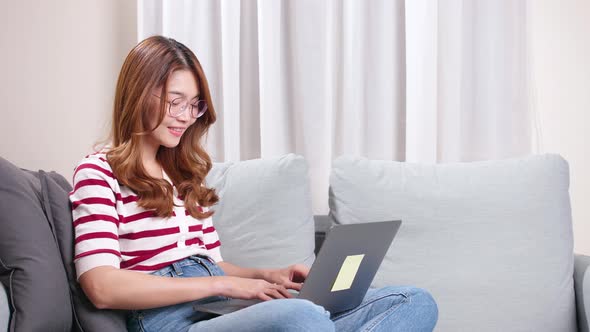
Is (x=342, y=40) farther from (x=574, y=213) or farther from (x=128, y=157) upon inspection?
(x=128, y=157)

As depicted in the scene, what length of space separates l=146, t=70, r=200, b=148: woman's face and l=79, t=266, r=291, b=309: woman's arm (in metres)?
0.35

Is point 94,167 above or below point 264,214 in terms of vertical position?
above

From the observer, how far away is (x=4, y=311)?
135 cm

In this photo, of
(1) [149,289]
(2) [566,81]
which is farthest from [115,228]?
(2) [566,81]

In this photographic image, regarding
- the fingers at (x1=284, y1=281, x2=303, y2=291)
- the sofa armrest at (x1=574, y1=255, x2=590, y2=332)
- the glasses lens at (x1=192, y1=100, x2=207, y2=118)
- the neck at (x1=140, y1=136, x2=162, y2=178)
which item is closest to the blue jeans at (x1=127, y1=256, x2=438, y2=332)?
the fingers at (x1=284, y1=281, x2=303, y2=291)

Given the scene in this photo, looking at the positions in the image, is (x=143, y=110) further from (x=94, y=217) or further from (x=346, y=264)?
(x=346, y=264)

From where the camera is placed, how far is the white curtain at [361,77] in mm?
2441

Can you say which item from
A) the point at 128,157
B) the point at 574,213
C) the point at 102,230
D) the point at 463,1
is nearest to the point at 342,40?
the point at 463,1

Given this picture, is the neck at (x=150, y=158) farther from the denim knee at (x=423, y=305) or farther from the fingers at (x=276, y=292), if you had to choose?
the denim knee at (x=423, y=305)

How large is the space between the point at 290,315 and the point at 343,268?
200mm

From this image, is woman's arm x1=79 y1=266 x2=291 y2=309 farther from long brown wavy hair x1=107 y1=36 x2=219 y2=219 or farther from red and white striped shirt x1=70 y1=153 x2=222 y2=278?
long brown wavy hair x1=107 y1=36 x2=219 y2=219

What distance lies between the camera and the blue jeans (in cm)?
128

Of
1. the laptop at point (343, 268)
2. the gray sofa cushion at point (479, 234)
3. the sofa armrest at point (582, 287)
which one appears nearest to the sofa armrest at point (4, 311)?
the laptop at point (343, 268)

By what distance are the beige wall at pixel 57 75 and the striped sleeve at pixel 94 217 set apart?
72cm
